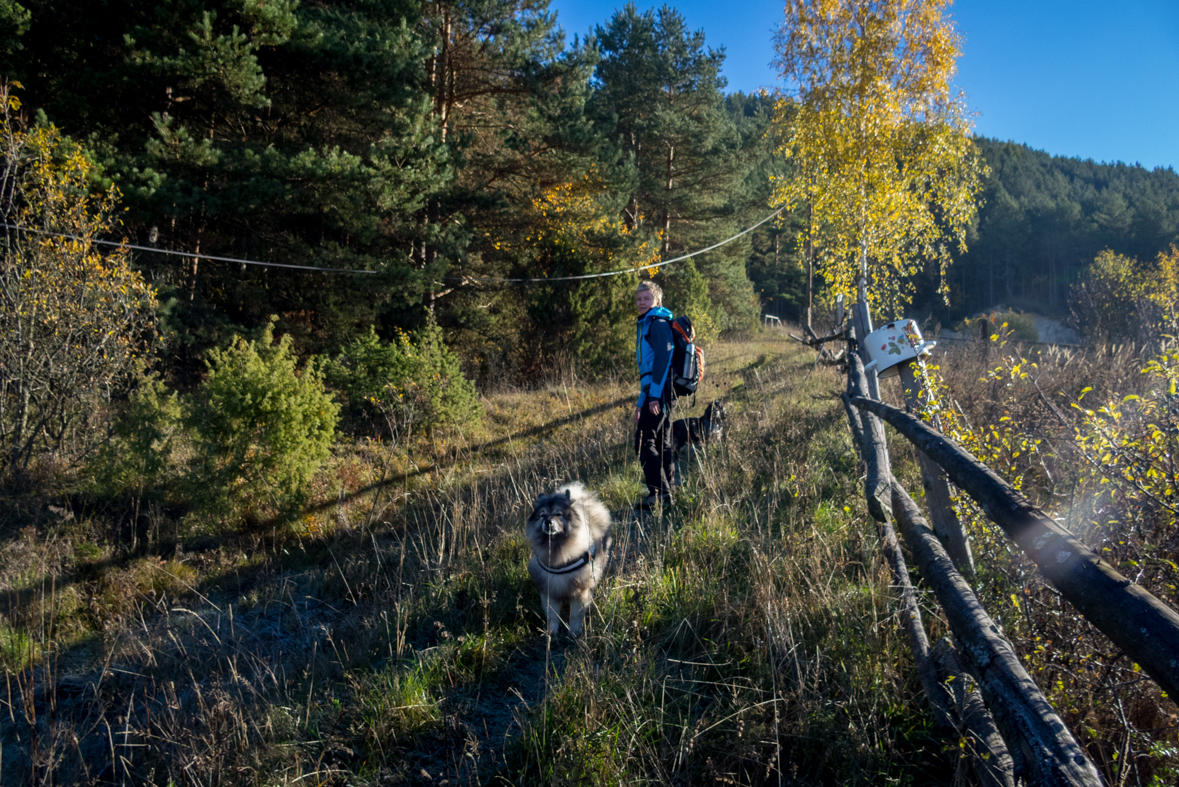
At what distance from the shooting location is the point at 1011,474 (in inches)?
101

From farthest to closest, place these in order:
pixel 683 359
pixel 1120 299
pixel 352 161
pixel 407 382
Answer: pixel 1120 299 < pixel 352 161 < pixel 407 382 < pixel 683 359

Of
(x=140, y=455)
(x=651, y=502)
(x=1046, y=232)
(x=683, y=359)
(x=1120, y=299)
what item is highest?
(x=1046, y=232)

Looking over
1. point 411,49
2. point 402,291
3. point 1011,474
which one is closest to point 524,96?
point 411,49

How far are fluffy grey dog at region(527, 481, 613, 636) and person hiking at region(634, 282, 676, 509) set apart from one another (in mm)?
1268

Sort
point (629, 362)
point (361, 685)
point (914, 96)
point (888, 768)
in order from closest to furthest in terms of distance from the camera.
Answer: point (888, 768) < point (361, 685) < point (914, 96) < point (629, 362)

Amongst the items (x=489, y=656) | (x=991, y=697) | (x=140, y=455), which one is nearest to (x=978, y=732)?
(x=991, y=697)

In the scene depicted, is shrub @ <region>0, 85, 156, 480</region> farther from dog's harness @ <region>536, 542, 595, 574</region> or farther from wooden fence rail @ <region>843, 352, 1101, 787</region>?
wooden fence rail @ <region>843, 352, 1101, 787</region>

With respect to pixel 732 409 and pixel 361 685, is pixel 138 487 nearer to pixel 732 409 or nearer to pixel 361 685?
pixel 361 685

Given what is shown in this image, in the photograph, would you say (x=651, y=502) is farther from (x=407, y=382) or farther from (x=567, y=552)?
(x=407, y=382)

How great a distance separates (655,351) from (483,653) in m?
2.65

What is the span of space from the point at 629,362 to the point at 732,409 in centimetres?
499

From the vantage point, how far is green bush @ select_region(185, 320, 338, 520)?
5531 mm

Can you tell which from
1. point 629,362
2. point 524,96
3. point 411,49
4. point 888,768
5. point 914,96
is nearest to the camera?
point 888,768

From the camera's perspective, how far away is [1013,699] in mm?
1344
